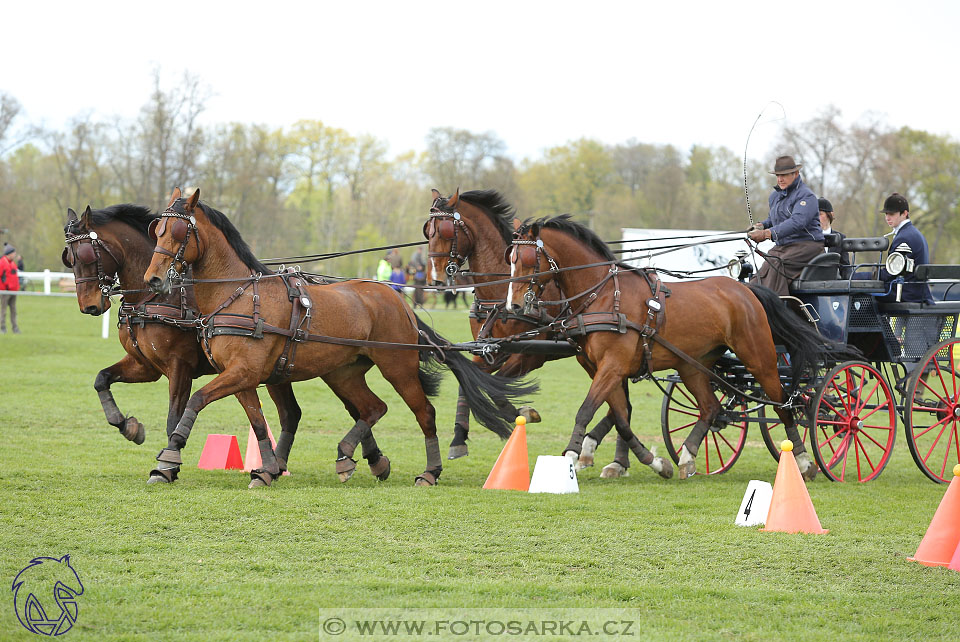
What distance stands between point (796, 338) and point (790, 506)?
2.86 metres

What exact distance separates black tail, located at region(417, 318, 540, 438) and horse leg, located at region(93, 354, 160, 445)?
238 cm

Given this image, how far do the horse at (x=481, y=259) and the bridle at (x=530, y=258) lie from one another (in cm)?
79

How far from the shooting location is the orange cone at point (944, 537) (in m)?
5.59

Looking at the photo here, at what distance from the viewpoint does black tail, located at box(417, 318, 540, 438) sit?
334 inches

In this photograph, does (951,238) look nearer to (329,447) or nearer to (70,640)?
(329,447)

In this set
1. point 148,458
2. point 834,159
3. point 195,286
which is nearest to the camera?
point 195,286

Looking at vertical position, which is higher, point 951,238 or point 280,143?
point 280,143

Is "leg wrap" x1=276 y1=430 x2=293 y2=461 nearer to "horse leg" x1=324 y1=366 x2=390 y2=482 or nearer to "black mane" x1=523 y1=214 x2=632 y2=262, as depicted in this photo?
"horse leg" x1=324 y1=366 x2=390 y2=482

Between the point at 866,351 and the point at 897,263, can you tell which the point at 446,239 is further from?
the point at 866,351

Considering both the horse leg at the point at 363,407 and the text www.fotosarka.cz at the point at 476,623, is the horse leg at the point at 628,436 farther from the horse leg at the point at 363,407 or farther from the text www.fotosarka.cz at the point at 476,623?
the text www.fotosarka.cz at the point at 476,623

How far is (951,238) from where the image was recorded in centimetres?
4800

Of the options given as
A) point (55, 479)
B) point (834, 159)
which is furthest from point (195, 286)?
point (834, 159)

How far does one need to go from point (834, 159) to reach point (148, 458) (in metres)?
42.8

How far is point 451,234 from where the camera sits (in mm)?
9500
